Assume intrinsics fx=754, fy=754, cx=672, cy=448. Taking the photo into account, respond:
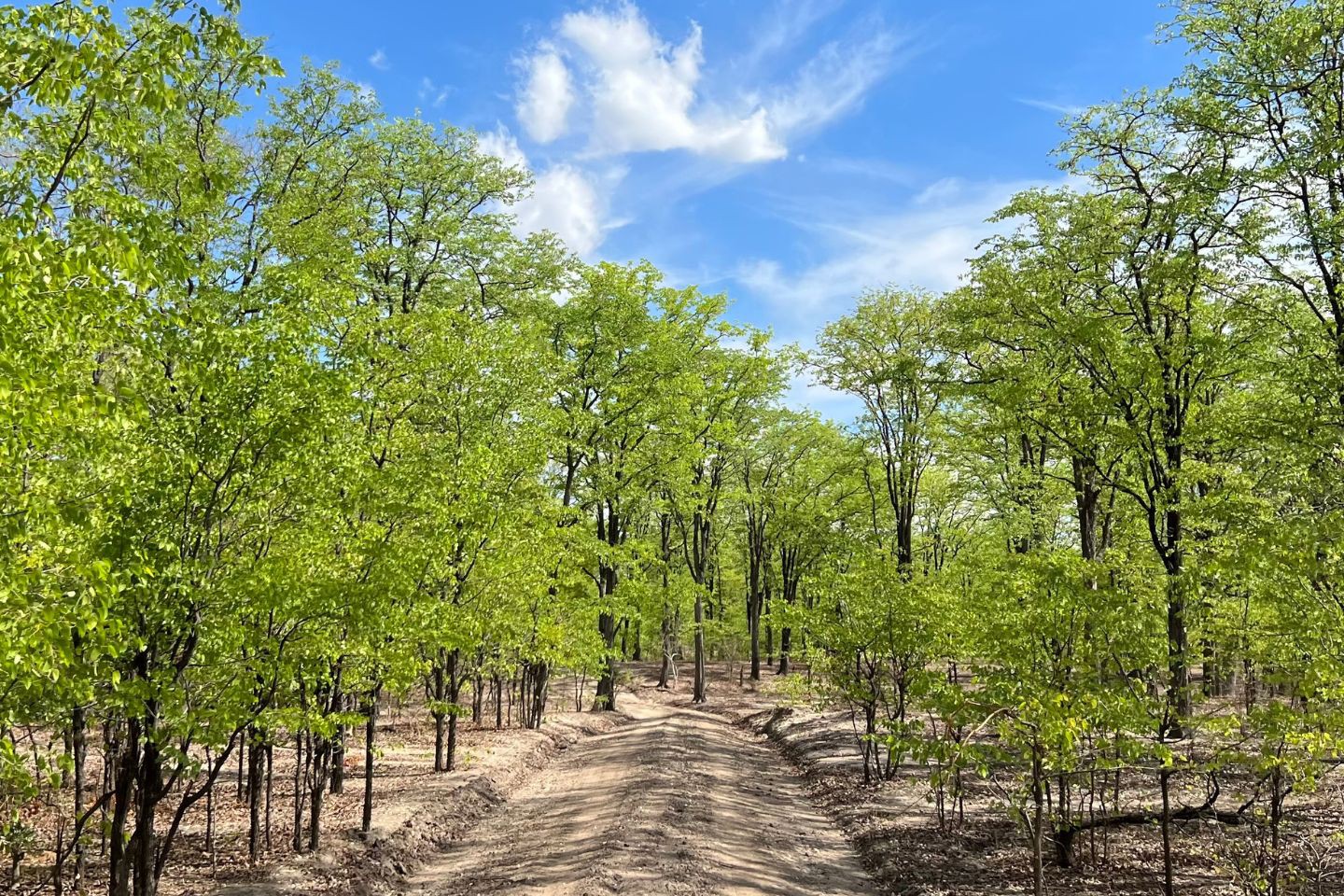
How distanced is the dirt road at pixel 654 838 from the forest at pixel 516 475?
185cm

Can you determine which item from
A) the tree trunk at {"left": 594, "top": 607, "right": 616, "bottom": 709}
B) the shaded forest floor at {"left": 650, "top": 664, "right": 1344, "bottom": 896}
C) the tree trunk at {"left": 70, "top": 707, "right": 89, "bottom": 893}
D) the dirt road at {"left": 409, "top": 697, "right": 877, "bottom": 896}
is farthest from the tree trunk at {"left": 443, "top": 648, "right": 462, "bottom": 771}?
the tree trunk at {"left": 594, "top": 607, "right": 616, "bottom": 709}

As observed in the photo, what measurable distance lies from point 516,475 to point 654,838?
26.6 feet

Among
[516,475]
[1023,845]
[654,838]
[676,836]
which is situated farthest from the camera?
[516,475]

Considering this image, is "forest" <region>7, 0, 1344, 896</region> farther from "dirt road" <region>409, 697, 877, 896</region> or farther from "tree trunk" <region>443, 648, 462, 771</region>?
"dirt road" <region>409, 697, 877, 896</region>

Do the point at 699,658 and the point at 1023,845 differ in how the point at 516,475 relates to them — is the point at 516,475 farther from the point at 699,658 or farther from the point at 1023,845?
the point at 699,658

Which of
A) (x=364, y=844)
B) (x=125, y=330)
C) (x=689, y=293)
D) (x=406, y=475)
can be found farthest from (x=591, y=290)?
(x=125, y=330)

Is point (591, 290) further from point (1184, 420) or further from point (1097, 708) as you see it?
point (1097, 708)

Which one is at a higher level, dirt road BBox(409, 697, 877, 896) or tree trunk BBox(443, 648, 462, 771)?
tree trunk BBox(443, 648, 462, 771)

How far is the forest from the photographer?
19.1ft

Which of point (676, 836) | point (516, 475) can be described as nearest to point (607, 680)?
point (516, 475)

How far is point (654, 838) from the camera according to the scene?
37.7 ft

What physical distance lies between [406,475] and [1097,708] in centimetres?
891

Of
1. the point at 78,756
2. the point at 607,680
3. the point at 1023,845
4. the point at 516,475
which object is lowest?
the point at 607,680

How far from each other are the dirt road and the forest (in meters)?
1.85
